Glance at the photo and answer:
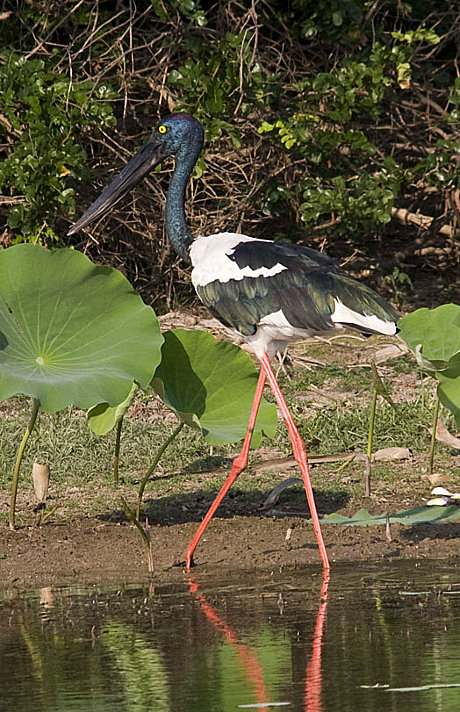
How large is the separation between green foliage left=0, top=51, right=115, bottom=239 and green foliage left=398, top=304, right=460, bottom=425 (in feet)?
10.4

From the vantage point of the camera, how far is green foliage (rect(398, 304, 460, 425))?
513 cm

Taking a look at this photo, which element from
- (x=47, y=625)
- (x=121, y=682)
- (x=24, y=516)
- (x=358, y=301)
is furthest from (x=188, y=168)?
(x=121, y=682)

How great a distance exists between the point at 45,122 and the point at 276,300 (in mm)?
3394

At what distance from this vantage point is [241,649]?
11.8ft

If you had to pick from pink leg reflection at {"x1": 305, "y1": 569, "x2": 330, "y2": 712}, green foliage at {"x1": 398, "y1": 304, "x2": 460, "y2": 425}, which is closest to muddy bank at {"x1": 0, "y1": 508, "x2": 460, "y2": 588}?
green foliage at {"x1": 398, "y1": 304, "x2": 460, "y2": 425}

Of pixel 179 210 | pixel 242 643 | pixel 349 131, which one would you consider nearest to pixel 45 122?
pixel 349 131

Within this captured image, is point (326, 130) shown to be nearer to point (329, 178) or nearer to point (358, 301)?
point (329, 178)

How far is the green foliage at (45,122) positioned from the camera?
25.6ft

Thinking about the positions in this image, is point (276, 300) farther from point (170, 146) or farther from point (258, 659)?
point (258, 659)

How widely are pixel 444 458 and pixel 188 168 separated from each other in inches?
73.8

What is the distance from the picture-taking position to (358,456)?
228 inches

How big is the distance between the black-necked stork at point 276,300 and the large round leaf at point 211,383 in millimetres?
122

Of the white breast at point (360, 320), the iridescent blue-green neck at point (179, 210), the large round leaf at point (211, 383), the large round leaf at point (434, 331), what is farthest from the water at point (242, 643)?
the iridescent blue-green neck at point (179, 210)

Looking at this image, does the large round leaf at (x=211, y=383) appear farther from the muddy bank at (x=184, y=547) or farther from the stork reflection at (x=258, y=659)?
the stork reflection at (x=258, y=659)
